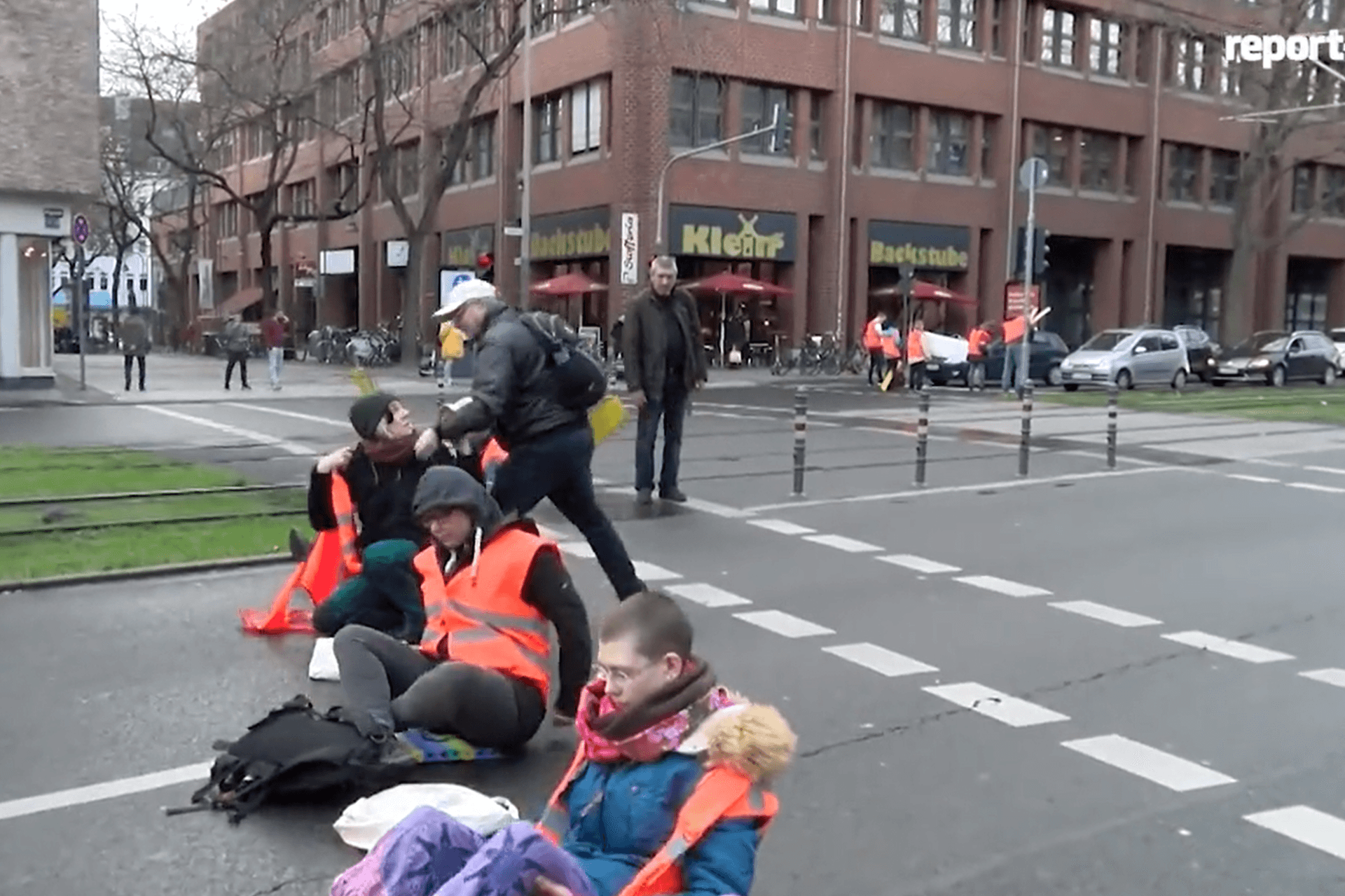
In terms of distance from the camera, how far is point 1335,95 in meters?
46.0

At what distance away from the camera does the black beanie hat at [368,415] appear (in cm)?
735

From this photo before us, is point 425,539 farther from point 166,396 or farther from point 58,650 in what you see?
point 166,396

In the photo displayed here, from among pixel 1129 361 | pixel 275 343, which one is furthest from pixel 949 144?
pixel 275 343

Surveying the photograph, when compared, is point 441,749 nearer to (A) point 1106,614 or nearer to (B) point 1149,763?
(B) point 1149,763

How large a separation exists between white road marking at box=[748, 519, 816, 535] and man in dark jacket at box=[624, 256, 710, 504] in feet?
3.74

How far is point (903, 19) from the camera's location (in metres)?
45.6

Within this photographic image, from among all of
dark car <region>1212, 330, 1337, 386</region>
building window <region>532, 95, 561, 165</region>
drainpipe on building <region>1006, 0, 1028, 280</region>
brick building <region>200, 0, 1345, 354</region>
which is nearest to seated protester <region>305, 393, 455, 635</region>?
brick building <region>200, 0, 1345, 354</region>

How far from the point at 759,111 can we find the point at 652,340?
31908 millimetres

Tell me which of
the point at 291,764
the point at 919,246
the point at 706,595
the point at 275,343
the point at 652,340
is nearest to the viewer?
the point at 291,764

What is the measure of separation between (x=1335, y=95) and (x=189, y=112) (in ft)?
123

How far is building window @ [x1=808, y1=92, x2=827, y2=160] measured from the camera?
144ft

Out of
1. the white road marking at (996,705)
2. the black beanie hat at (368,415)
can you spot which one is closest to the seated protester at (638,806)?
the white road marking at (996,705)

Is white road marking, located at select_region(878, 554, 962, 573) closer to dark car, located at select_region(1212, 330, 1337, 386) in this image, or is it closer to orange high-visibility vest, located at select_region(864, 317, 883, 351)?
orange high-visibility vest, located at select_region(864, 317, 883, 351)

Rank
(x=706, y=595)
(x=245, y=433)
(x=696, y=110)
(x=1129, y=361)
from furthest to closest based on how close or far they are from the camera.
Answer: (x=696, y=110) → (x=1129, y=361) → (x=245, y=433) → (x=706, y=595)
